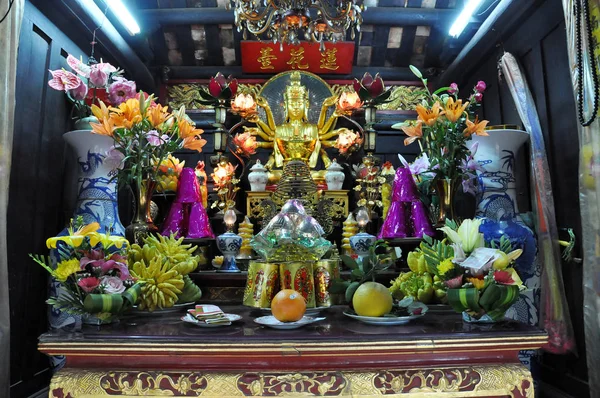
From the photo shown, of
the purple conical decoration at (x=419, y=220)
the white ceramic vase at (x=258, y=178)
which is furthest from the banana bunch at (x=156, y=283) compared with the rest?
the white ceramic vase at (x=258, y=178)

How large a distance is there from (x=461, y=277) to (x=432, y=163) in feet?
2.48

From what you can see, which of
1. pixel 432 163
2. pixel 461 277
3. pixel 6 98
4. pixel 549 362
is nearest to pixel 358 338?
pixel 461 277

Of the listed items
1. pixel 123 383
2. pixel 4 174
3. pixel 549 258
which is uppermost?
pixel 4 174

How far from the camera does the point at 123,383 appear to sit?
0.94 metres

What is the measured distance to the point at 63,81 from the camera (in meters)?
1.88

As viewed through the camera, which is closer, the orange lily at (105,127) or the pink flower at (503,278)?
the pink flower at (503,278)

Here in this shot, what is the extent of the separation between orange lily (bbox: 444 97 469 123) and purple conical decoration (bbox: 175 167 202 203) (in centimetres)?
113

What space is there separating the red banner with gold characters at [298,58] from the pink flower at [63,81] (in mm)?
2201

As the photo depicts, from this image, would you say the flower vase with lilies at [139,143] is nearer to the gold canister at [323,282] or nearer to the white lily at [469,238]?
the gold canister at [323,282]

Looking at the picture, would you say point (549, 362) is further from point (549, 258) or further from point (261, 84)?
point (261, 84)

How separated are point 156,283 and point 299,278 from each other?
0.43 m

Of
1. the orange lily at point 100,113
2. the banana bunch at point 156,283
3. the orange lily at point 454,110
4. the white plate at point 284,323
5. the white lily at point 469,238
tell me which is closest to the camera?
the white plate at point 284,323

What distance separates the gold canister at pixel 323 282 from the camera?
135 cm

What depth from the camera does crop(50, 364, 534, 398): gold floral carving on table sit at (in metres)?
0.93
